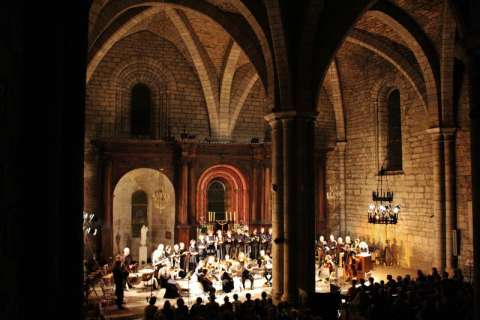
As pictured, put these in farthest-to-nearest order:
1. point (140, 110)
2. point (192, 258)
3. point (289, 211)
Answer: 1. point (140, 110)
2. point (192, 258)
3. point (289, 211)

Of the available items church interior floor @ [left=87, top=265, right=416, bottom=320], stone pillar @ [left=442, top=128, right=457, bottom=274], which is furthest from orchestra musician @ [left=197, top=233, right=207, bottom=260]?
stone pillar @ [left=442, top=128, right=457, bottom=274]

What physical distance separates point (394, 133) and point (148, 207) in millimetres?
12013

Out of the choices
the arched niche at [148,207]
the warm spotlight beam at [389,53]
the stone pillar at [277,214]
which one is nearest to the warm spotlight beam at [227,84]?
the arched niche at [148,207]

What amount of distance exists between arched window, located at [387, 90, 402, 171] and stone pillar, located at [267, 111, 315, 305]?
31.1 ft

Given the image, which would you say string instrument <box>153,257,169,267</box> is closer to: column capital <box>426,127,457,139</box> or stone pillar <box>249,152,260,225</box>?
stone pillar <box>249,152,260,225</box>

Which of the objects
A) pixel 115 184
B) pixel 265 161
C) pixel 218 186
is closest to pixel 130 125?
pixel 115 184

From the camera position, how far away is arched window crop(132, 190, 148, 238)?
21078 millimetres

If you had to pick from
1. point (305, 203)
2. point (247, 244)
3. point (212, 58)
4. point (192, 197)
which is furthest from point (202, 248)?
point (212, 58)

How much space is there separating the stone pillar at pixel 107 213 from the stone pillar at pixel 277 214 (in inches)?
354

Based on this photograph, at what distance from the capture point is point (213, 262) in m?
15.6

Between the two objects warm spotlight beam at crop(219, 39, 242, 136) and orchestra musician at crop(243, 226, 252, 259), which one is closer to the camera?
orchestra musician at crop(243, 226, 252, 259)

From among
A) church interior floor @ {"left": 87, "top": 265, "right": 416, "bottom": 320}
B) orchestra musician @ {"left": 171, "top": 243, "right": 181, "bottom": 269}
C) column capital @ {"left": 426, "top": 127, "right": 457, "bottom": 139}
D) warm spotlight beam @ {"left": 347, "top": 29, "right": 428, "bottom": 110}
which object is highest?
warm spotlight beam @ {"left": 347, "top": 29, "right": 428, "bottom": 110}

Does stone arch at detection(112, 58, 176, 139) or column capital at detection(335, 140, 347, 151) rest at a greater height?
stone arch at detection(112, 58, 176, 139)

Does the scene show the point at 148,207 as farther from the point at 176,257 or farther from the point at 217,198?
the point at 176,257
